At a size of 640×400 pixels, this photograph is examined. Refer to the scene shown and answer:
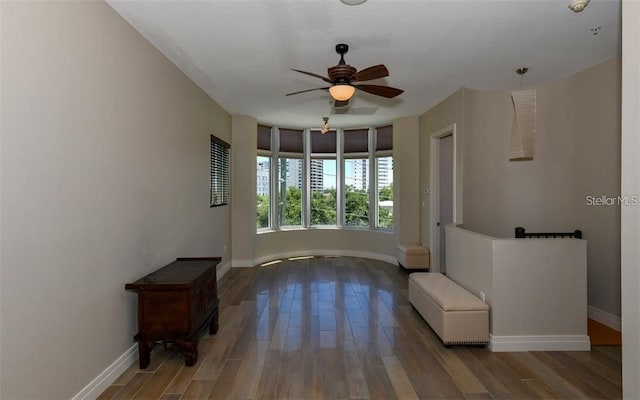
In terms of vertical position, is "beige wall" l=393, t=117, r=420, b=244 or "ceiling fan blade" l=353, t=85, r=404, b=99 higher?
"ceiling fan blade" l=353, t=85, r=404, b=99

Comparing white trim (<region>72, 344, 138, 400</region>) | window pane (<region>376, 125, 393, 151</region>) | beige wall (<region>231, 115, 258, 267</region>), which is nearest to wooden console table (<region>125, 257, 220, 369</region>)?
white trim (<region>72, 344, 138, 400</region>)

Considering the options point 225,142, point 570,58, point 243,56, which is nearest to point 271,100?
point 225,142

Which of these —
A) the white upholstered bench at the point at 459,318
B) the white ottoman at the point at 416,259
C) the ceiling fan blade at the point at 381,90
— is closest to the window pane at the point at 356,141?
the white ottoman at the point at 416,259

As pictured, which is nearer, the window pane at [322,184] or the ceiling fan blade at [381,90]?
the ceiling fan blade at [381,90]

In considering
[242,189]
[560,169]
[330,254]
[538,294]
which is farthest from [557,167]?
[242,189]

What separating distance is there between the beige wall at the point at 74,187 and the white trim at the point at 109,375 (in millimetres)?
51

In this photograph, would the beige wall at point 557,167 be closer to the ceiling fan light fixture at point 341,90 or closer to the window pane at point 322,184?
the ceiling fan light fixture at point 341,90

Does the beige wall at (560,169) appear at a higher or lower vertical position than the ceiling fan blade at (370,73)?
lower

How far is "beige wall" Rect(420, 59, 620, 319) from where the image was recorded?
360 cm

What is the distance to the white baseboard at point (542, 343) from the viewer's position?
3.01m

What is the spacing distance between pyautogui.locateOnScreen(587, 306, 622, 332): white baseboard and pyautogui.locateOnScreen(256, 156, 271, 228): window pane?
5185 millimetres

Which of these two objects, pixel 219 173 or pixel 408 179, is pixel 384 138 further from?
pixel 219 173

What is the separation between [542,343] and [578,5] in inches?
108

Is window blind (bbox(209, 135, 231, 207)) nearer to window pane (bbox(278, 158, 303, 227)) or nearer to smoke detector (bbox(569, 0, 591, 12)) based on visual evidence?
window pane (bbox(278, 158, 303, 227))
